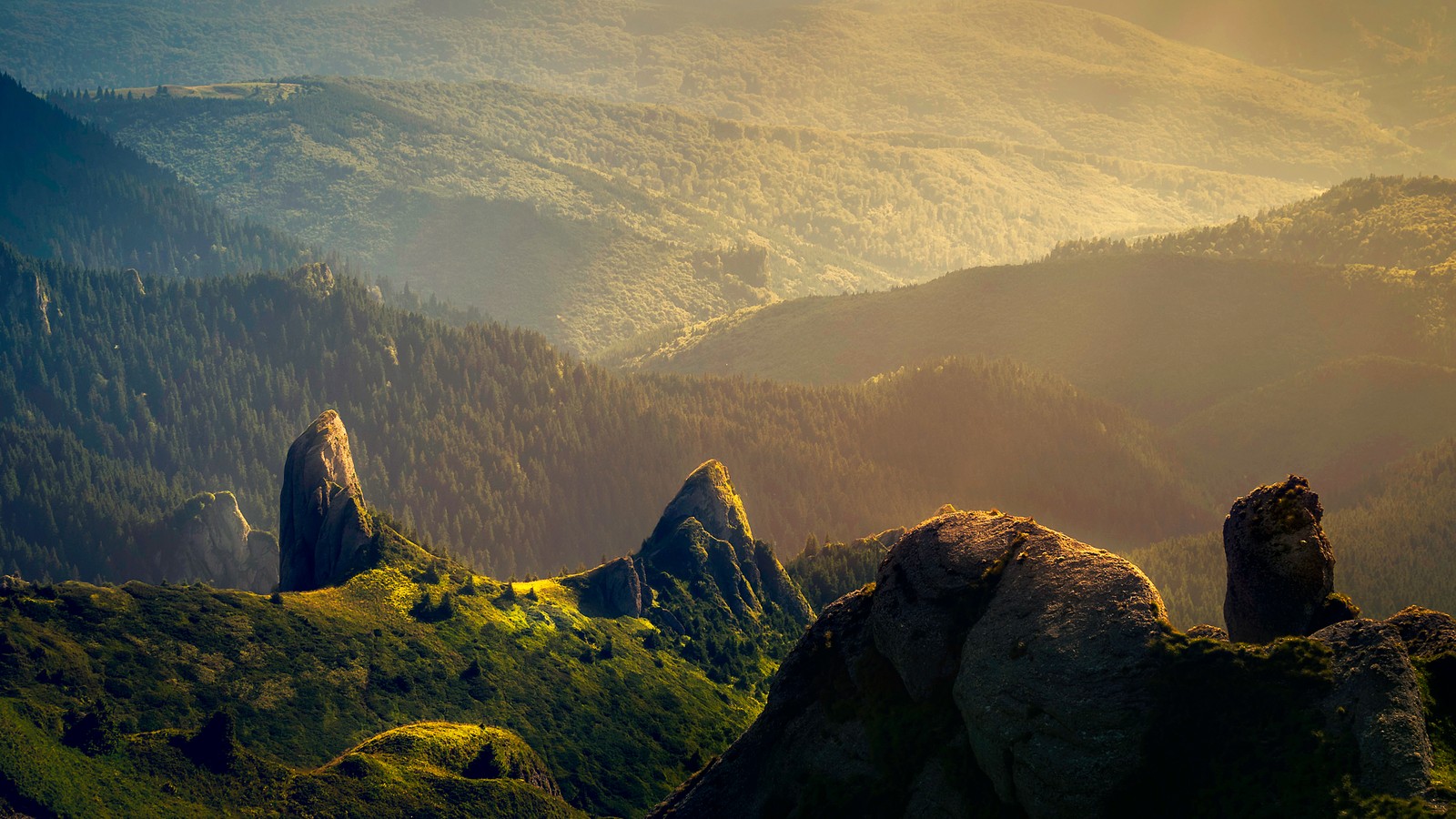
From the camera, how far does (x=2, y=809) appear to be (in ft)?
415

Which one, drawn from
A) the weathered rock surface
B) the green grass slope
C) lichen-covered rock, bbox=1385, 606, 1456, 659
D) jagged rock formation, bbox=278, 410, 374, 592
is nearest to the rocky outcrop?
lichen-covered rock, bbox=1385, 606, 1456, 659

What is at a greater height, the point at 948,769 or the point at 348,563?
the point at 948,769

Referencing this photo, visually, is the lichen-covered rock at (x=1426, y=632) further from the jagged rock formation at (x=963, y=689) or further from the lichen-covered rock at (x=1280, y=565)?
the jagged rock formation at (x=963, y=689)

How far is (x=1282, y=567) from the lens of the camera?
80.0 meters

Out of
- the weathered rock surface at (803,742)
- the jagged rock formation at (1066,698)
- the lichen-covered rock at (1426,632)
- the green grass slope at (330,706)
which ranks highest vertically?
the lichen-covered rock at (1426,632)

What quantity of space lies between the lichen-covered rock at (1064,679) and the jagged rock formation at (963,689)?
0.07 meters

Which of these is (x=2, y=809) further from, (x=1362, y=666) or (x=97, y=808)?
(x=1362, y=666)

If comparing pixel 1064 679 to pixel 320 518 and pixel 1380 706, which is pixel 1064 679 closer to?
pixel 1380 706

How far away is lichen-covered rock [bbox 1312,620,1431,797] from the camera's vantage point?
66.0 metres

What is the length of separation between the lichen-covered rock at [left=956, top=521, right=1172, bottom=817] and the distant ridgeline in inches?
2681

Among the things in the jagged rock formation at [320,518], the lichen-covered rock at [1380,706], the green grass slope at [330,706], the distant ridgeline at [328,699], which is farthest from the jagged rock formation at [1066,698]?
the jagged rock formation at [320,518]

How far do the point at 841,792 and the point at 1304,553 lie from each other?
24992 mm

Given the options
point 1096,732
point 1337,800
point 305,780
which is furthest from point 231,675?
point 1337,800

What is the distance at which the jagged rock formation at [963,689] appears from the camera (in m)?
74.3
